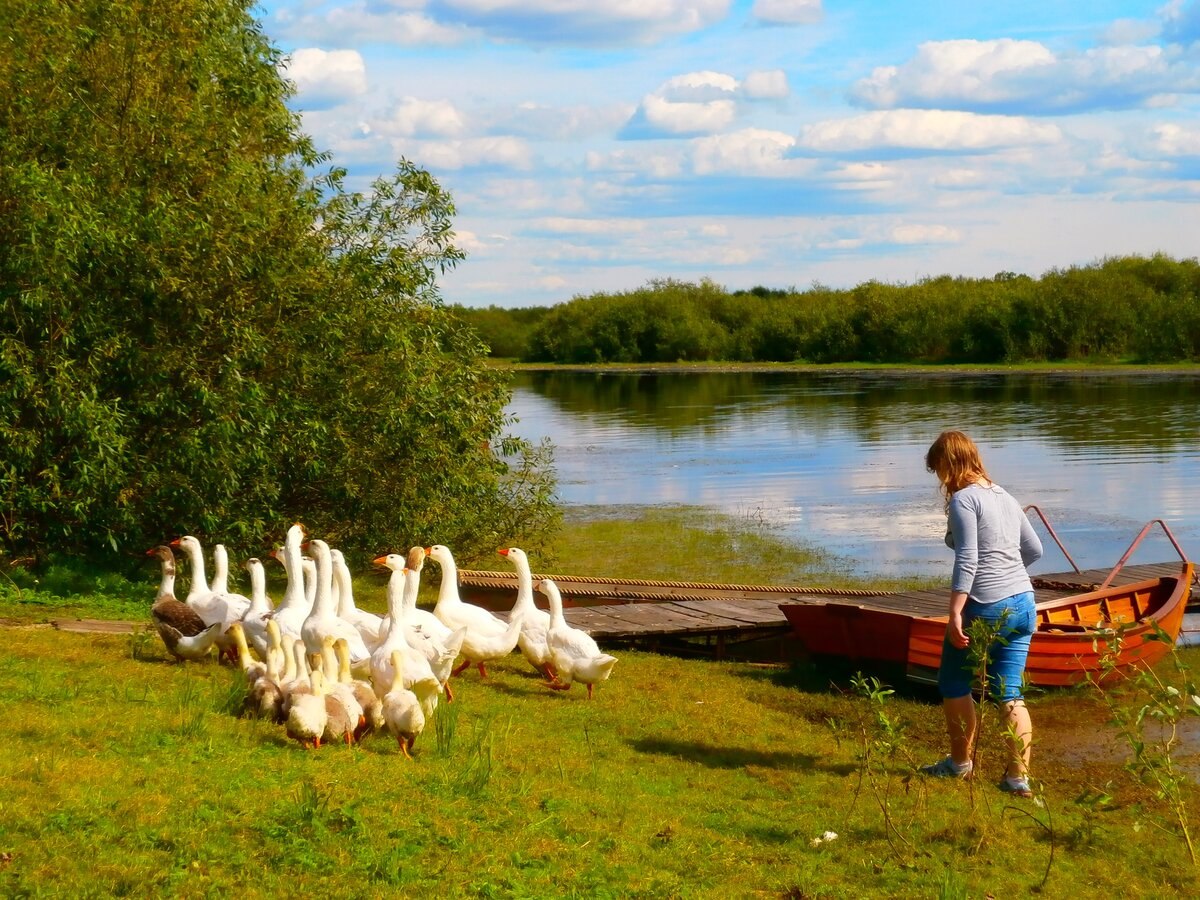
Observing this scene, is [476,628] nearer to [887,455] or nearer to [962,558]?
[962,558]

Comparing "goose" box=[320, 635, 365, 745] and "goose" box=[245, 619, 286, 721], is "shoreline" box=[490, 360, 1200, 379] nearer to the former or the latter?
"goose" box=[245, 619, 286, 721]

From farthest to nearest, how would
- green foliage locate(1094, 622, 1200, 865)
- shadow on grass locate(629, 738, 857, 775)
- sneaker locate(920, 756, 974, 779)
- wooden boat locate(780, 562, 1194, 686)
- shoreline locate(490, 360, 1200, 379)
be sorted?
1. shoreline locate(490, 360, 1200, 379)
2. wooden boat locate(780, 562, 1194, 686)
3. shadow on grass locate(629, 738, 857, 775)
4. sneaker locate(920, 756, 974, 779)
5. green foliage locate(1094, 622, 1200, 865)

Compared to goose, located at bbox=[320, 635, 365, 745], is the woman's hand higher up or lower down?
higher up

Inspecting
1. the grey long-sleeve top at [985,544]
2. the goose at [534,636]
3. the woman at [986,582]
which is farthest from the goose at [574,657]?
the grey long-sleeve top at [985,544]

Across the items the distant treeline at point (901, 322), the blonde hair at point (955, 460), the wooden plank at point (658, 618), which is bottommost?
the wooden plank at point (658, 618)

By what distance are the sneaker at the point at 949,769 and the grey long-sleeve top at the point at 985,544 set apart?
1392 mm

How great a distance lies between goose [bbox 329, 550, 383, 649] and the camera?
11.8 metres

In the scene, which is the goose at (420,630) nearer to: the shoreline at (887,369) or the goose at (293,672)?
the goose at (293,672)

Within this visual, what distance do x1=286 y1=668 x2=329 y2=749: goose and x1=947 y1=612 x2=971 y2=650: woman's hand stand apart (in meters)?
4.32

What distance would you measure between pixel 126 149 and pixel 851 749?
12.3 m

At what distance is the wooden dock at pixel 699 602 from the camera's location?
15.3 m

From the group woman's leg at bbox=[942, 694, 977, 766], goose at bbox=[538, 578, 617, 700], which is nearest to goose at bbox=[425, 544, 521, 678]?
goose at bbox=[538, 578, 617, 700]

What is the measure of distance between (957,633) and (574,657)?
421cm

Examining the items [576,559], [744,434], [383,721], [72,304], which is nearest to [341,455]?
[72,304]
